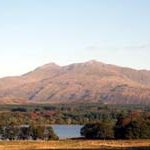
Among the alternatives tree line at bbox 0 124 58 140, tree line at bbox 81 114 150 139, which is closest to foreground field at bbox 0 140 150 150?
tree line at bbox 81 114 150 139

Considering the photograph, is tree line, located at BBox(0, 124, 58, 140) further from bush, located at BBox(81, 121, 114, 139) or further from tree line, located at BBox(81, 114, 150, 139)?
tree line, located at BBox(81, 114, 150, 139)

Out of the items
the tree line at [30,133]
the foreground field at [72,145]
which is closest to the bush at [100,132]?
the tree line at [30,133]

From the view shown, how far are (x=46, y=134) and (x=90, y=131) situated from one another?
1364 cm

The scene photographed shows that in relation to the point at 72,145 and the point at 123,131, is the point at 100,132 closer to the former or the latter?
the point at 123,131

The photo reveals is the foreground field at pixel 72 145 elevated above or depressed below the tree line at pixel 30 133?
below

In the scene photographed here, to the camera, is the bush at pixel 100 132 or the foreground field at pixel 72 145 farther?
the bush at pixel 100 132

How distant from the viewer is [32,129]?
511 ft

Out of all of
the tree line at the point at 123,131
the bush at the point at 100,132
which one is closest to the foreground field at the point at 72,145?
the tree line at the point at 123,131

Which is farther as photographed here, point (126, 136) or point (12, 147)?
point (126, 136)

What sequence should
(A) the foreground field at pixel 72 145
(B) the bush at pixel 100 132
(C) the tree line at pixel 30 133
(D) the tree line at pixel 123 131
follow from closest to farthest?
(A) the foreground field at pixel 72 145
(D) the tree line at pixel 123 131
(B) the bush at pixel 100 132
(C) the tree line at pixel 30 133

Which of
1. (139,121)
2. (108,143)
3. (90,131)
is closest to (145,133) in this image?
(139,121)

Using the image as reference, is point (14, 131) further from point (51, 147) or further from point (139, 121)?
point (51, 147)

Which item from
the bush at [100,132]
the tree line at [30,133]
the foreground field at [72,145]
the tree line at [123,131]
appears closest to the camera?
the foreground field at [72,145]

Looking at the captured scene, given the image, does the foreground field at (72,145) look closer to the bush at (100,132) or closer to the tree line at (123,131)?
the tree line at (123,131)
